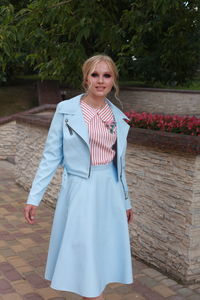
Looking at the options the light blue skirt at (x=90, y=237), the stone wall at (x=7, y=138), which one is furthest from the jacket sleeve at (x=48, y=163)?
the stone wall at (x=7, y=138)

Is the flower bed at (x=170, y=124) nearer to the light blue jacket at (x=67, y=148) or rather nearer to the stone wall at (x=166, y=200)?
the stone wall at (x=166, y=200)

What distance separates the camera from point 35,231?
554 centimetres

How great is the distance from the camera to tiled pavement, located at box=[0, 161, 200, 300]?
3811mm

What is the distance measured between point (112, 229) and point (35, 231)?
110 inches

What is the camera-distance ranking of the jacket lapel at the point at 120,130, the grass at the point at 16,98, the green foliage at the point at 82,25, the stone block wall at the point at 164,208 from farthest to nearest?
the grass at the point at 16,98
the green foliage at the point at 82,25
the stone block wall at the point at 164,208
the jacket lapel at the point at 120,130

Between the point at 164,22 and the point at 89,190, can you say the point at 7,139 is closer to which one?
the point at 164,22

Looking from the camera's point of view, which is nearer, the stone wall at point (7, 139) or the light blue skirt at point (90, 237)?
the light blue skirt at point (90, 237)

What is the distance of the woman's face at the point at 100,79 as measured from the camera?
2805mm

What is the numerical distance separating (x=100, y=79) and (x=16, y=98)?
Result: 1556 centimetres

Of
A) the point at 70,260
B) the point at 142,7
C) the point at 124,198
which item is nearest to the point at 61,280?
the point at 70,260

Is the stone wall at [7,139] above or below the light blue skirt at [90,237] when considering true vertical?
below

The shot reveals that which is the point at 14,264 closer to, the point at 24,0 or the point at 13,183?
the point at 13,183

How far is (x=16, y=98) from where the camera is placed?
17.9 metres

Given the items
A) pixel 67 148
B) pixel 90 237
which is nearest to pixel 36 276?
pixel 90 237
